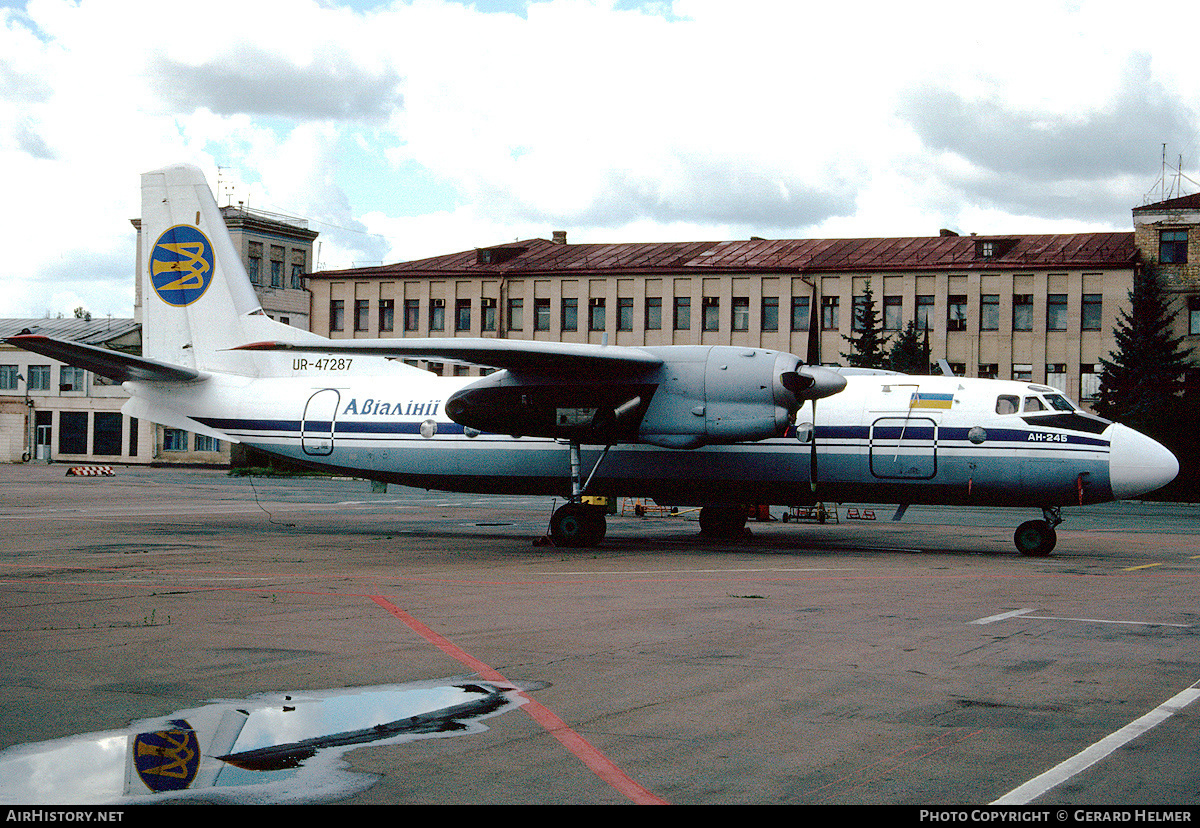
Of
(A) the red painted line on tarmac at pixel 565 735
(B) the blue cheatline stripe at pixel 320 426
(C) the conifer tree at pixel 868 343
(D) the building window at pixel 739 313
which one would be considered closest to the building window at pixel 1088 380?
(C) the conifer tree at pixel 868 343

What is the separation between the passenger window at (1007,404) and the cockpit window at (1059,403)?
653 mm

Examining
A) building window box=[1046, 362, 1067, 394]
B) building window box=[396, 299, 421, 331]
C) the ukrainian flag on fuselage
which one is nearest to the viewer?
the ukrainian flag on fuselage

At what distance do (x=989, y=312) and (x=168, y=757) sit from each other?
5908 cm

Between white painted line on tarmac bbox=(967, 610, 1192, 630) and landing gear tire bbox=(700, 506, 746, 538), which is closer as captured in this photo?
white painted line on tarmac bbox=(967, 610, 1192, 630)

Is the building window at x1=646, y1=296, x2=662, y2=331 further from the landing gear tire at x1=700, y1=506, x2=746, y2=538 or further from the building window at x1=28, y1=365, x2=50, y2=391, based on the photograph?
the building window at x1=28, y1=365, x2=50, y2=391

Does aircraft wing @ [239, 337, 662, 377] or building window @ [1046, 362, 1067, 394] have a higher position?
building window @ [1046, 362, 1067, 394]

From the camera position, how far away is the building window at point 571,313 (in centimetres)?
6519

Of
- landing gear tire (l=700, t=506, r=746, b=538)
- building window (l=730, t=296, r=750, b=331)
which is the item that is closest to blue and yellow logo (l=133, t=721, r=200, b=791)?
landing gear tire (l=700, t=506, r=746, b=538)

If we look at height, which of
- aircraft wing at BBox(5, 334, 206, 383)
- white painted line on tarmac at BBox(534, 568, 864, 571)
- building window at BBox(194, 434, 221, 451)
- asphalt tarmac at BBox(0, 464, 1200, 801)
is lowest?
white painted line on tarmac at BBox(534, 568, 864, 571)

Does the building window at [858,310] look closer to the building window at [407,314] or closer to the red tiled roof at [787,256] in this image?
the red tiled roof at [787,256]

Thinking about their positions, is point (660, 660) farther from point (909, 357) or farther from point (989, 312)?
point (989, 312)

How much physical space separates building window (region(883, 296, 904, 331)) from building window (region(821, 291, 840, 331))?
2.72m

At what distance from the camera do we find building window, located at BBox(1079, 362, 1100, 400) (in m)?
57.8
